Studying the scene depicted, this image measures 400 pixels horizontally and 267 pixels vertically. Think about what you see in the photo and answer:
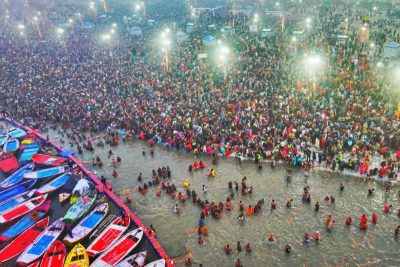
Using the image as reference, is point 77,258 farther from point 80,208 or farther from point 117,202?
point 117,202

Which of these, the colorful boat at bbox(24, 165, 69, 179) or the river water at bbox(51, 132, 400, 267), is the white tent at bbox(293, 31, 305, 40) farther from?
the colorful boat at bbox(24, 165, 69, 179)

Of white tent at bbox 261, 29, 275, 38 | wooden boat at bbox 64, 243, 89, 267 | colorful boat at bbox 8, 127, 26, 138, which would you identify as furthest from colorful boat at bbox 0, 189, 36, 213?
white tent at bbox 261, 29, 275, 38

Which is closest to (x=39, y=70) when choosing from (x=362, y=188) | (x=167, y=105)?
(x=167, y=105)

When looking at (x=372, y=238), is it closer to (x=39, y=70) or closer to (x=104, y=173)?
(x=104, y=173)

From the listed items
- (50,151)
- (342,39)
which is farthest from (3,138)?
(342,39)

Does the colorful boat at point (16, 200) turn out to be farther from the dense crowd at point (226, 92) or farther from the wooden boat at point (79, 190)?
the dense crowd at point (226, 92)

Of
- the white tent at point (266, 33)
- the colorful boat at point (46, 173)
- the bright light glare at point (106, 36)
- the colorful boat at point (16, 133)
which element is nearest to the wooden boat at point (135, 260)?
the colorful boat at point (46, 173)
